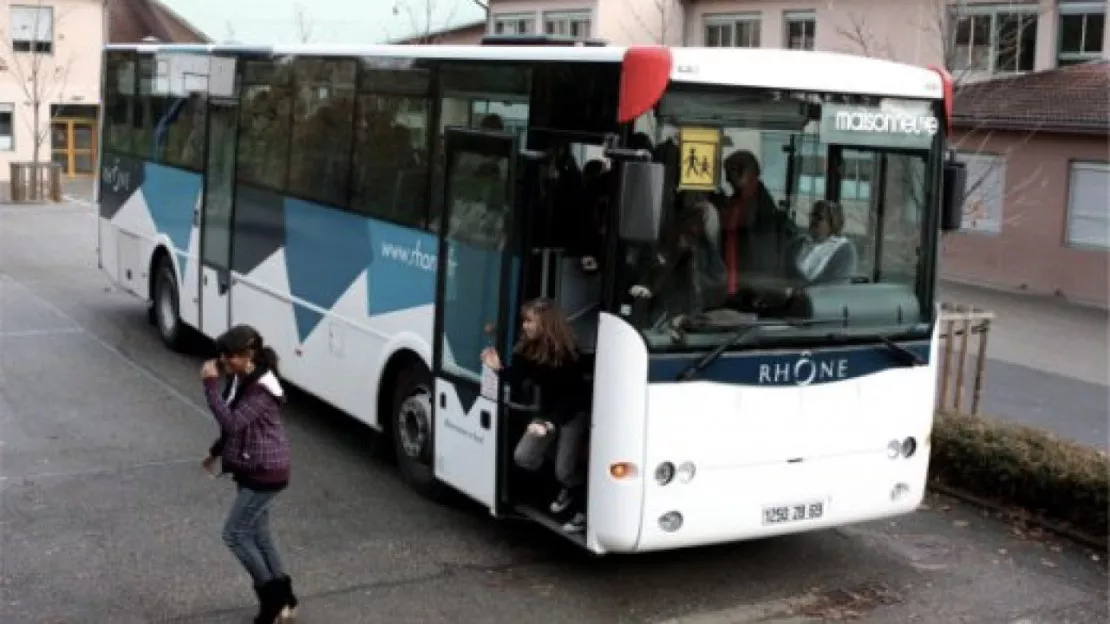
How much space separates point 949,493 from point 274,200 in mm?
5804

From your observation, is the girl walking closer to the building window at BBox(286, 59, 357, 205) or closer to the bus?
the bus

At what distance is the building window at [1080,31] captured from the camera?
84.7 ft

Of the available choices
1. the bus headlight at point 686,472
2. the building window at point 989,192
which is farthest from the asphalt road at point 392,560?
the building window at point 989,192

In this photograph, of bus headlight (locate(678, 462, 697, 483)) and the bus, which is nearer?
the bus

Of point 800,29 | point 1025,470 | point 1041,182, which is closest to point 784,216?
point 1025,470

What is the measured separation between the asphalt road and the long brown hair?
134 centimetres

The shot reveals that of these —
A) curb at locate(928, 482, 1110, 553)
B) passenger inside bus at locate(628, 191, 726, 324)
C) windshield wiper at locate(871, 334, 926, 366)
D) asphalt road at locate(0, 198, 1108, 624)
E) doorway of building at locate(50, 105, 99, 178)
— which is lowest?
asphalt road at locate(0, 198, 1108, 624)

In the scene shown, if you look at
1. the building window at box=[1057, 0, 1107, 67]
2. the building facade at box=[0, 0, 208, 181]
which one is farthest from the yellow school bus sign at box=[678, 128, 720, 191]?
the building facade at box=[0, 0, 208, 181]

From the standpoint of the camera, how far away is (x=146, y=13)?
54.1 meters

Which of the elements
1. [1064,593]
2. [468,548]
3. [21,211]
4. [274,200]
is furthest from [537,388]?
[21,211]

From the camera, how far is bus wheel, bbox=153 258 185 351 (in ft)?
44.4

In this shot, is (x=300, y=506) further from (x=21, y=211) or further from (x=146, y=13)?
(x=146, y=13)

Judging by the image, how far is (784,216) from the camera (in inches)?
285

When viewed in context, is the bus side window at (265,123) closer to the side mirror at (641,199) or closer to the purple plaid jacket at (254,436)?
the purple plaid jacket at (254,436)
